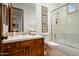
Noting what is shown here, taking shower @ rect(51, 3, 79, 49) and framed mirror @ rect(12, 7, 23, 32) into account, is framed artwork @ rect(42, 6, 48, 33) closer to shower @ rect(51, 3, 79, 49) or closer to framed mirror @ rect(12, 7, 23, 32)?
shower @ rect(51, 3, 79, 49)

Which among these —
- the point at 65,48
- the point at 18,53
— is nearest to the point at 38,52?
the point at 18,53

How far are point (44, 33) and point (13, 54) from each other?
54 centimetres

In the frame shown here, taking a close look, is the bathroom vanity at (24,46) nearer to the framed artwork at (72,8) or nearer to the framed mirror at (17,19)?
the framed mirror at (17,19)

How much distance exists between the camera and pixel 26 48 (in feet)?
5.87

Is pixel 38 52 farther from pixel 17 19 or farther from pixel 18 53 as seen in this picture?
pixel 17 19

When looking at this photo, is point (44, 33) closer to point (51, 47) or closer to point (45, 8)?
point (51, 47)

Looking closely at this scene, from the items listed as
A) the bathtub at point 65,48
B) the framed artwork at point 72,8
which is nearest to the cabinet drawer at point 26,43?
the bathtub at point 65,48

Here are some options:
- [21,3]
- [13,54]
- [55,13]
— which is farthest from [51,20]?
[13,54]

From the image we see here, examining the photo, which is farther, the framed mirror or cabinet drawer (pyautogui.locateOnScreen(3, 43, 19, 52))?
the framed mirror

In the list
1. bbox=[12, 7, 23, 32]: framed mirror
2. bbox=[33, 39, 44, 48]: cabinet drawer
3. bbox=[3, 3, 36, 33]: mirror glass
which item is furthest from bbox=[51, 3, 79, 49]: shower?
bbox=[12, 7, 23, 32]: framed mirror

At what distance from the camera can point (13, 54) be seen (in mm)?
1715

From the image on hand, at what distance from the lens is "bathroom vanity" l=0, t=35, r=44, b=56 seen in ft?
5.47

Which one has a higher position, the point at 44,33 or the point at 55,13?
the point at 55,13

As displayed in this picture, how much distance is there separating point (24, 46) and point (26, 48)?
4 cm
